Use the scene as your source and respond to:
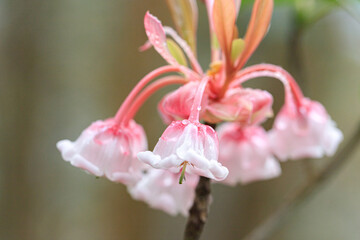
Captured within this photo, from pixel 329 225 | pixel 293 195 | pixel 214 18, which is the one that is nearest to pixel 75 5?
pixel 293 195

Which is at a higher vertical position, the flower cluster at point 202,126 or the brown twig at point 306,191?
the flower cluster at point 202,126

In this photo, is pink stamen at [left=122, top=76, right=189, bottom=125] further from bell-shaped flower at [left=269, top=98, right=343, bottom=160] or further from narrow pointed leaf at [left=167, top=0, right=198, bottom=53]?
bell-shaped flower at [left=269, top=98, right=343, bottom=160]

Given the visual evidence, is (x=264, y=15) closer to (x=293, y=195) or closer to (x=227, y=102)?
(x=227, y=102)

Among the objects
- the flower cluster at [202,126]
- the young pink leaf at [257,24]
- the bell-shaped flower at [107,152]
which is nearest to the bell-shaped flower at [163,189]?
the flower cluster at [202,126]

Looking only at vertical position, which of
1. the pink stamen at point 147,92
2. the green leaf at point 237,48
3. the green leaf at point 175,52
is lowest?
the pink stamen at point 147,92

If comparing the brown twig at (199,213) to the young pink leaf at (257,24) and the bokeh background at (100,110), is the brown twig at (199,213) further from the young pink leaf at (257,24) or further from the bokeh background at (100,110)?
the bokeh background at (100,110)

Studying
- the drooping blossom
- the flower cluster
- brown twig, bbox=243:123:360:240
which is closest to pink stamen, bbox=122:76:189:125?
the flower cluster

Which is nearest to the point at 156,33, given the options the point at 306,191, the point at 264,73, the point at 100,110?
the point at 264,73

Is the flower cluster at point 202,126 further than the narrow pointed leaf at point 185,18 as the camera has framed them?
No
